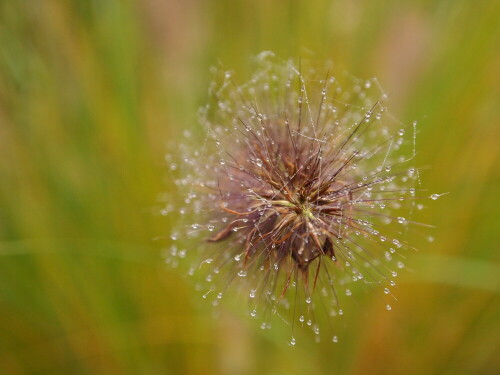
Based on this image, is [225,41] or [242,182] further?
[225,41]

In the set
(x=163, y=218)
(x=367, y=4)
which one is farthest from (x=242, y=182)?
(x=367, y=4)

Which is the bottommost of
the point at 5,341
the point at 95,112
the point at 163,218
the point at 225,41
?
the point at 5,341

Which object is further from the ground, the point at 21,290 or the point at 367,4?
the point at 367,4

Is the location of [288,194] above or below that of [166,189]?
below

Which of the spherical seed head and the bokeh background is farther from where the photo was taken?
the bokeh background

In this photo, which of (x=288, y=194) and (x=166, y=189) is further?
(x=166, y=189)

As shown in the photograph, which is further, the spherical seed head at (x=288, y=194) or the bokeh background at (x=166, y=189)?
the bokeh background at (x=166, y=189)

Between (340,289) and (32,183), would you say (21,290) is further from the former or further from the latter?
(340,289)

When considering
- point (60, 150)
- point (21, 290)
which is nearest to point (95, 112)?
point (60, 150)
